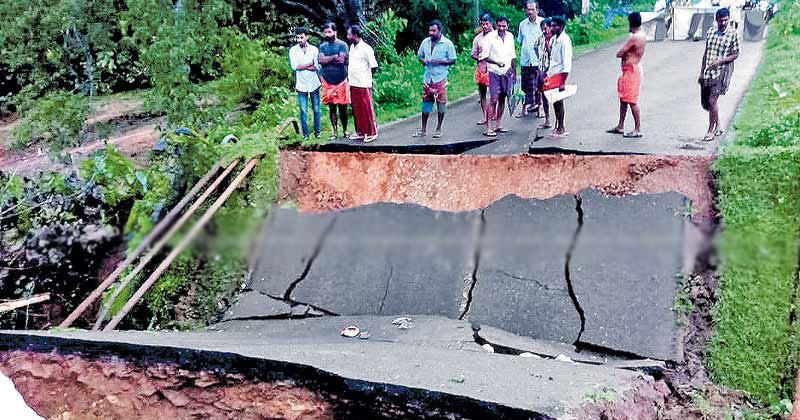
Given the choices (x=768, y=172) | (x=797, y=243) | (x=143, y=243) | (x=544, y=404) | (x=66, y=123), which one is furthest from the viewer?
(x=66, y=123)

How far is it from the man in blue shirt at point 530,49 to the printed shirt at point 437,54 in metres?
0.91

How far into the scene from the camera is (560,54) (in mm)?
6848

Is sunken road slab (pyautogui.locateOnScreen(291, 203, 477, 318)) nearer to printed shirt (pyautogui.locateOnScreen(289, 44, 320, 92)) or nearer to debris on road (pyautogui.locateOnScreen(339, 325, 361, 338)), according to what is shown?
debris on road (pyautogui.locateOnScreen(339, 325, 361, 338))

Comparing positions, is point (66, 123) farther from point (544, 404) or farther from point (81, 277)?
point (544, 404)

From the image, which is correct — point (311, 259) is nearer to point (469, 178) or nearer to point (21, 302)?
point (469, 178)

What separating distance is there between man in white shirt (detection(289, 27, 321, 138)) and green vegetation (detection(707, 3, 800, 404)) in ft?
14.6

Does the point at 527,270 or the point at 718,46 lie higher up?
the point at 718,46

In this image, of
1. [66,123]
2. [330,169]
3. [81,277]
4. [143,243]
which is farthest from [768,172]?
[66,123]

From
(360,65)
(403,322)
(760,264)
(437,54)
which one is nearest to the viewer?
(760,264)

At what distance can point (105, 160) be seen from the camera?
8.28 metres

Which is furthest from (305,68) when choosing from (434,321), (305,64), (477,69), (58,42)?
(58,42)

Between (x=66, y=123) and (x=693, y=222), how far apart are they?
8.74m

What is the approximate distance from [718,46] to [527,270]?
104 inches

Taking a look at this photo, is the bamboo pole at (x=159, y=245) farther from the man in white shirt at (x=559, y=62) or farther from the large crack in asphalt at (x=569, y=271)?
the large crack in asphalt at (x=569, y=271)
